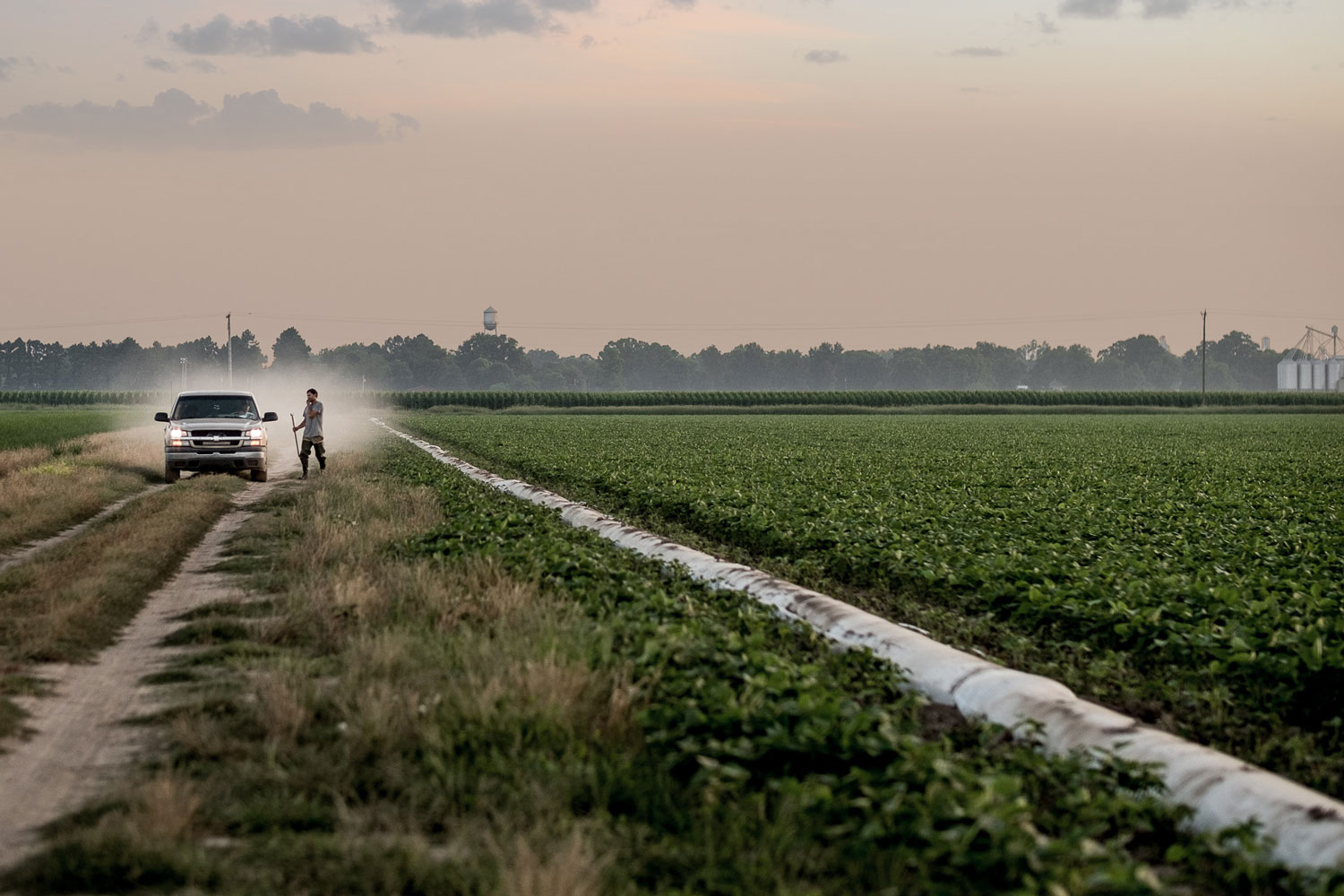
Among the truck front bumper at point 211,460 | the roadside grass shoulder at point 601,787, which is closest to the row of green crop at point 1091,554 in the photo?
the roadside grass shoulder at point 601,787

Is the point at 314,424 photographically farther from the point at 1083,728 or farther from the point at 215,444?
the point at 1083,728

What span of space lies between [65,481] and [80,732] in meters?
19.3

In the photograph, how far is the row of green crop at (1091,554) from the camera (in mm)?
8453

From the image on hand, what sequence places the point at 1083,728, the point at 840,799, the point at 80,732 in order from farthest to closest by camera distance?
the point at 80,732 → the point at 1083,728 → the point at 840,799

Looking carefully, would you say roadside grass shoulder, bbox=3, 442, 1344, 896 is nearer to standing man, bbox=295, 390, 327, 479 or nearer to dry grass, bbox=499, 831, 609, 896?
dry grass, bbox=499, 831, 609, 896

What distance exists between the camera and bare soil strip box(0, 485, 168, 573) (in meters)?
15.3

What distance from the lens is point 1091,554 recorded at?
13.8 meters

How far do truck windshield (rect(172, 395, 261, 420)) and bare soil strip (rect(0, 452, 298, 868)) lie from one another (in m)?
18.0

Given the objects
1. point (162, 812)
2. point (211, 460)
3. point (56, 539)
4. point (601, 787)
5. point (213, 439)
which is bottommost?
point (56, 539)

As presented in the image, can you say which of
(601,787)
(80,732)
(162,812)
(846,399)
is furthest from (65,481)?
(846,399)

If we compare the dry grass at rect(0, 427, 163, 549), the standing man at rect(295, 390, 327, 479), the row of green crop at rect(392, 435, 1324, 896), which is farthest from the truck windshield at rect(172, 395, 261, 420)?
the row of green crop at rect(392, 435, 1324, 896)

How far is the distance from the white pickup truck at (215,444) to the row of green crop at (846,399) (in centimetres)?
8849

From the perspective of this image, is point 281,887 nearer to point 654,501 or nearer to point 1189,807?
point 1189,807

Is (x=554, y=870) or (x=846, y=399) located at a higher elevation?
(x=554, y=870)
